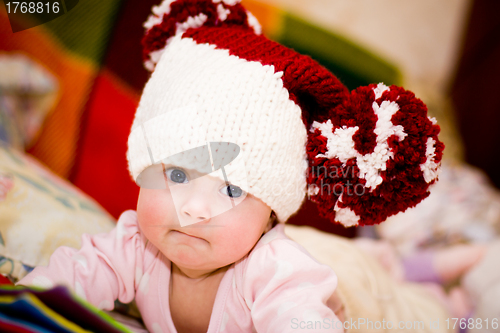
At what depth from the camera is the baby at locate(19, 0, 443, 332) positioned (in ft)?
1.54

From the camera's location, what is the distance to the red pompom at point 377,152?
48 centimetres

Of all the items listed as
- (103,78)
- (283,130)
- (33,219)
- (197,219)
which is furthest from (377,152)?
(103,78)

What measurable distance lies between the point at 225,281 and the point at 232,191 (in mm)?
159

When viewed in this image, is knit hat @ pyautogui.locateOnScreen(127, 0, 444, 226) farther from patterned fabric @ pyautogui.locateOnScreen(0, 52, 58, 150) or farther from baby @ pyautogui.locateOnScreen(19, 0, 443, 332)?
patterned fabric @ pyautogui.locateOnScreen(0, 52, 58, 150)

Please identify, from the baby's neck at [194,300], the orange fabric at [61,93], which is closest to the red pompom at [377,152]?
the baby's neck at [194,300]

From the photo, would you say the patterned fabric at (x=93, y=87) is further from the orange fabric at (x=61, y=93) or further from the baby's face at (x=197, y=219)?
the baby's face at (x=197, y=219)

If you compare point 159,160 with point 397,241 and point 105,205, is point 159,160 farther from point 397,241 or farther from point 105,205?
point 397,241

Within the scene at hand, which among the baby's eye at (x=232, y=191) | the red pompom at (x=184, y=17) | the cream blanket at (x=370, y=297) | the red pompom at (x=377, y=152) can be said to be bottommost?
the cream blanket at (x=370, y=297)

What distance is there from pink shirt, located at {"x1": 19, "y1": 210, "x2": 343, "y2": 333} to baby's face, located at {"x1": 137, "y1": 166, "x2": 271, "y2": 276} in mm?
56

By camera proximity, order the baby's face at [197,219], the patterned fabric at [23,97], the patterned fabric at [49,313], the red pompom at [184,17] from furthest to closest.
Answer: the patterned fabric at [23,97], the red pompom at [184,17], the baby's face at [197,219], the patterned fabric at [49,313]

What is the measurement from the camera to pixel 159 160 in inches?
19.2

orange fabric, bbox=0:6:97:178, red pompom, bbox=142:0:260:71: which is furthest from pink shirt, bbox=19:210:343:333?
orange fabric, bbox=0:6:97:178

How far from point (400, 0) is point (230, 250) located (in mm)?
1474

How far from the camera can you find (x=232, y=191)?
489 millimetres
